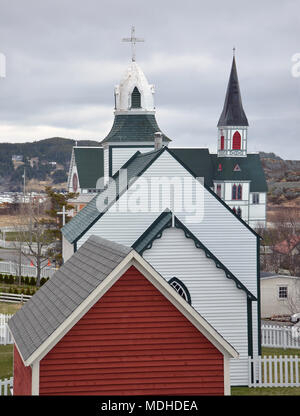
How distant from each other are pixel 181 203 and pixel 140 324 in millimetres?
11095

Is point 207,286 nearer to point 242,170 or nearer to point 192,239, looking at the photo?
point 192,239

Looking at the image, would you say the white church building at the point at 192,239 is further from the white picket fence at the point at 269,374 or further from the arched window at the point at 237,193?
the arched window at the point at 237,193

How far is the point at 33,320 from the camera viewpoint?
1698 centimetres

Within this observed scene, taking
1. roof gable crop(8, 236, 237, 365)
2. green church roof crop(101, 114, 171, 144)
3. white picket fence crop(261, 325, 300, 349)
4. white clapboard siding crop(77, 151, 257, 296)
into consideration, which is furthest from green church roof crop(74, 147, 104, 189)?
roof gable crop(8, 236, 237, 365)

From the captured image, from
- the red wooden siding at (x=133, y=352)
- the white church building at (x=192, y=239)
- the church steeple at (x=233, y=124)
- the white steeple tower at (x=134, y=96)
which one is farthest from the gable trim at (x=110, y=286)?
the church steeple at (x=233, y=124)

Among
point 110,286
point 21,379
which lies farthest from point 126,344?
point 21,379

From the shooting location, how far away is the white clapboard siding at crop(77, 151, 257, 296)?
2577 centimetres

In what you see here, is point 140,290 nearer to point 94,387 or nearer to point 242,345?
point 94,387

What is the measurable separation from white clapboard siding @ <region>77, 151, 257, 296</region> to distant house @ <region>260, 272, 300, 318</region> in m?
15.0

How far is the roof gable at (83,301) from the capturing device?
14.6 meters

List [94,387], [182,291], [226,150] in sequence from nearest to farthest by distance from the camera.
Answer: [94,387] → [182,291] → [226,150]

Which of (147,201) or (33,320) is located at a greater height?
(147,201)
